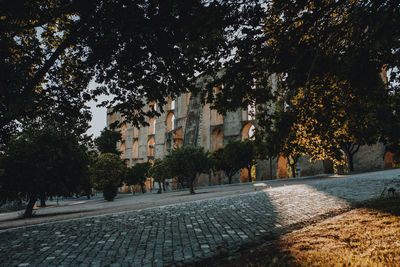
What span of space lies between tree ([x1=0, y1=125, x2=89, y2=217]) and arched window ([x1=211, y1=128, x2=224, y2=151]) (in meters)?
25.6

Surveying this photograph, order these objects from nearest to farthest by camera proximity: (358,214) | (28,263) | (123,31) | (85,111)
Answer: (28,263), (123,31), (358,214), (85,111)

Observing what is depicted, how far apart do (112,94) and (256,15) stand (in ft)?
12.0

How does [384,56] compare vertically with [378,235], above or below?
above

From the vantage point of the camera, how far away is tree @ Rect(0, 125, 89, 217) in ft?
33.0

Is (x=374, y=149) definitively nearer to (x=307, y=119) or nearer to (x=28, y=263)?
(x=307, y=119)

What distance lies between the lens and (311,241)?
11.7 feet

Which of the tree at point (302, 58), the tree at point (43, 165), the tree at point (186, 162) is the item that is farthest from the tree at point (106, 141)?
the tree at point (302, 58)

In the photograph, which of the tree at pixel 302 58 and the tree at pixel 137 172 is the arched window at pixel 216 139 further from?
the tree at pixel 302 58

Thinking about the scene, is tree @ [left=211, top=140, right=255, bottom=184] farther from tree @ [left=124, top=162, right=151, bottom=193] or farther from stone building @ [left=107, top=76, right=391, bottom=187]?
tree @ [left=124, top=162, right=151, bottom=193]

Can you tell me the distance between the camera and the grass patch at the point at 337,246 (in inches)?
108

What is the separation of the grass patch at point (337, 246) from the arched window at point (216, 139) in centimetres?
3126

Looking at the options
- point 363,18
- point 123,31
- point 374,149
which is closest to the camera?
point 363,18

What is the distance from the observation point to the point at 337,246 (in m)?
3.24

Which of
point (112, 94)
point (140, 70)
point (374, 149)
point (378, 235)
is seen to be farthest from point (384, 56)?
point (374, 149)
